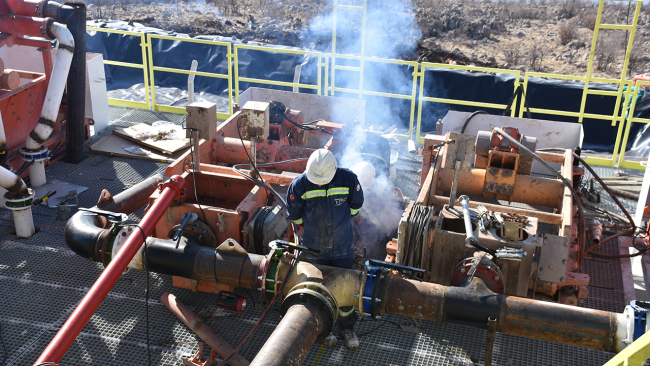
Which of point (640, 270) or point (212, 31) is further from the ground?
point (212, 31)

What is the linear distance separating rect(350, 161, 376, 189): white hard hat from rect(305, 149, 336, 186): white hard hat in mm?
2038

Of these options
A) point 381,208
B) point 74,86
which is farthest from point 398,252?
point 74,86

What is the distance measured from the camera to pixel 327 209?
183 inches

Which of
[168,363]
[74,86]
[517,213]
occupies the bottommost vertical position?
[168,363]

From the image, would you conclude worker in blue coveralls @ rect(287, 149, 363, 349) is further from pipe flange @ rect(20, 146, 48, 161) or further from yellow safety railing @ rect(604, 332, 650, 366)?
pipe flange @ rect(20, 146, 48, 161)

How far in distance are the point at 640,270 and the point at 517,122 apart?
115 inches

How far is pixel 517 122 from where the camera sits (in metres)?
8.22

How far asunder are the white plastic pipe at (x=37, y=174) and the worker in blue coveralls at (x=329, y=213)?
15.1ft

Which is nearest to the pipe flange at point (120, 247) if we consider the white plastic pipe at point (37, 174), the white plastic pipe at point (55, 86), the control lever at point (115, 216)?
the control lever at point (115, 216)

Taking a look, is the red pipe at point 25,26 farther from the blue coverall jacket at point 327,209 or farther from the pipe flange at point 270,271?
the pipe flange at point 270,271

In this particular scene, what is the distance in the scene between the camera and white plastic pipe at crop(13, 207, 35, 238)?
6.18 metres

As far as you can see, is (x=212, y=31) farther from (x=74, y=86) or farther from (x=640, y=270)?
(x=640, y=270)

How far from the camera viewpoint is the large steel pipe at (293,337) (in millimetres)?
3301

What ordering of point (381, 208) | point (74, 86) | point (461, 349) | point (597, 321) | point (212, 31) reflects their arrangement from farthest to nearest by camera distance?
1. point (212, 31)
2. point (74, 86)
3. point (381, 208)
4. point (461, 349)
5. point (597, 321)
